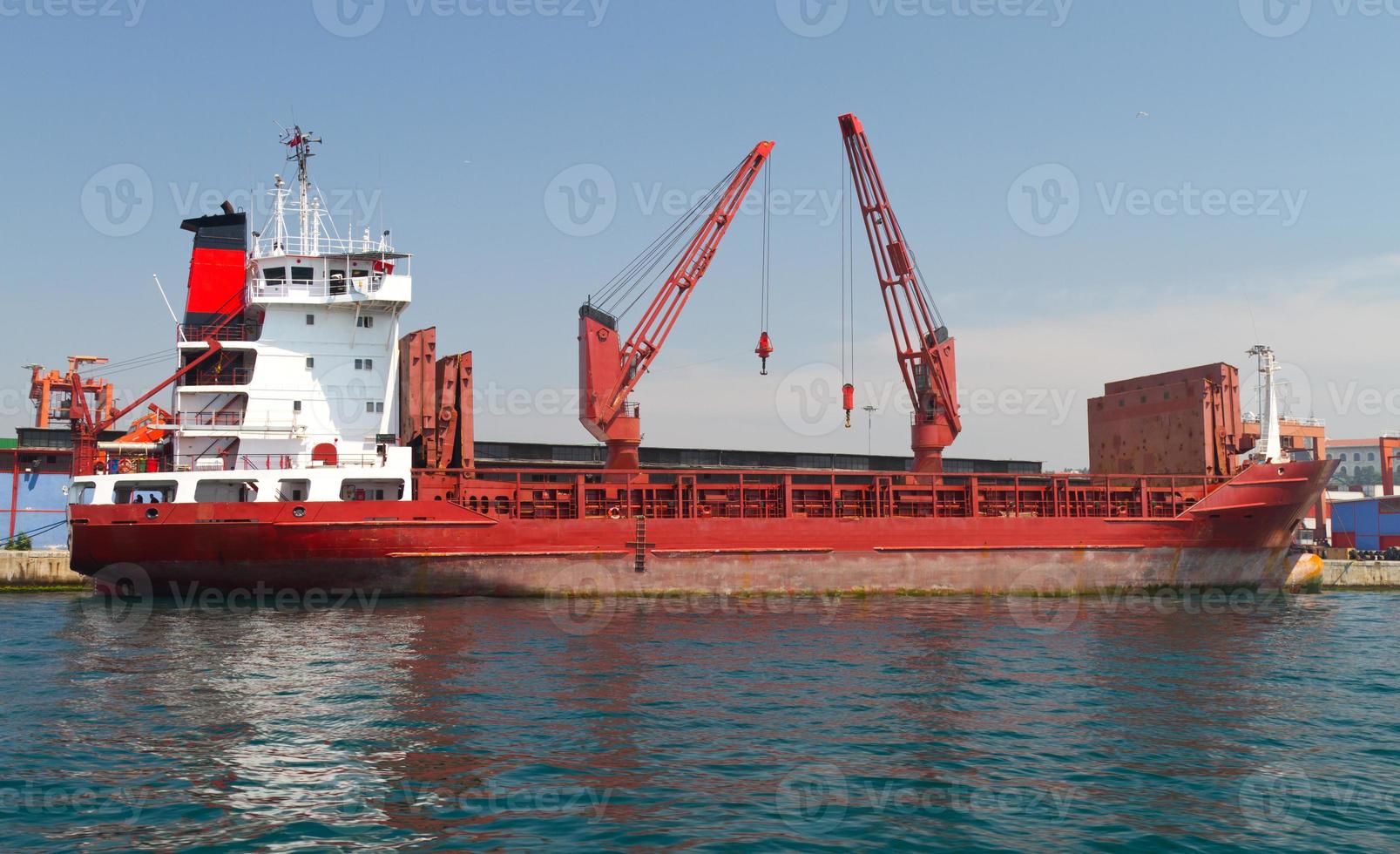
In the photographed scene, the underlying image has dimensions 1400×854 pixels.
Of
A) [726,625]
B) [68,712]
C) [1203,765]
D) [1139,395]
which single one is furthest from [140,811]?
[1139,395]

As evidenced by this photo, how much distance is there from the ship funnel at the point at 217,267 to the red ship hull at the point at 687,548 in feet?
23.9

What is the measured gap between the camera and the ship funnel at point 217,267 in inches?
1180

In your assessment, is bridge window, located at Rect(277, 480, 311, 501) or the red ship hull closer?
the red ship hull

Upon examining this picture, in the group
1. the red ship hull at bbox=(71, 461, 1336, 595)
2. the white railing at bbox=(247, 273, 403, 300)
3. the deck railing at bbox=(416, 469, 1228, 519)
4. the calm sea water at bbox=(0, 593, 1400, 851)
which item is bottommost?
the calm sea water at bbox=(0, 593, 1400, 851)

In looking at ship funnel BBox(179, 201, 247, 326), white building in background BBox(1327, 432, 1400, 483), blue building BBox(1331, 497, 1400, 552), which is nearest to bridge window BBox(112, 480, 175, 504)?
ship funnel BBox(179, 201, 247, 326)

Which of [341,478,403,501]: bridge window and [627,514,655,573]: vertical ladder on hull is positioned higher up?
[341,478,403,501]: bridge window

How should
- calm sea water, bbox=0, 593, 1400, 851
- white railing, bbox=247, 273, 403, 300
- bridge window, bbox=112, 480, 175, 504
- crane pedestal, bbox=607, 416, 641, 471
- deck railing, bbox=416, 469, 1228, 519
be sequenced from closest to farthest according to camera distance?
calm sea water, bbox=0, 593, 1400, 851 < bridge window, bbox=112, 480, 175, 504 < deck railing, bbox=416, 469, 1228, 519 < white railing, bbox=247, 273, 403, 300 < crane pedestal, bbox=607, 416, 641, 471

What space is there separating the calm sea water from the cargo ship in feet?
13.2

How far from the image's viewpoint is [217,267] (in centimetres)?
3056

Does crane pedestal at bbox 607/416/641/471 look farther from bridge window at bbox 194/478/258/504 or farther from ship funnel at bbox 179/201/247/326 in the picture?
ship funnel at bbox 179/201/247/326

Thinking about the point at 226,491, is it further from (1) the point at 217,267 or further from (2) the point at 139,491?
(1) the point at 217,267

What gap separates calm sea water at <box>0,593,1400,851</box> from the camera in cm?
932

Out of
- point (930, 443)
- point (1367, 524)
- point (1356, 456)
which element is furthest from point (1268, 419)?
point (1356, 456)

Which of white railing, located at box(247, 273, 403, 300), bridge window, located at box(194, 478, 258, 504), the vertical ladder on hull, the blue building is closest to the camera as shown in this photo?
bridge window, located at box(194, 478, 258, 504)
